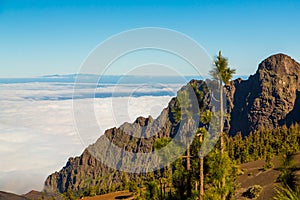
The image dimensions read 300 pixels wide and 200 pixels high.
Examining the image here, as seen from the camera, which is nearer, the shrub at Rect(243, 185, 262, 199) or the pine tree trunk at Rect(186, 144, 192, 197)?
the pine tree trunk at Rect(186, 144, 192, 197)

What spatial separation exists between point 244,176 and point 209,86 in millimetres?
51181

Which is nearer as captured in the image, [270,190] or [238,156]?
[270,190]

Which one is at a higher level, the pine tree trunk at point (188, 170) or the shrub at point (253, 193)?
the pine tree trunk at point (188, 170)

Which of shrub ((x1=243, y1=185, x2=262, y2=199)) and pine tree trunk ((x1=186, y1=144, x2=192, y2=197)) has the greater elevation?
pine tree trunk ((x1=186, y1=144, x2=192, y2=197))

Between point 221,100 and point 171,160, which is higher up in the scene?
point 221,100

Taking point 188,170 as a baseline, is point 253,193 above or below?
below

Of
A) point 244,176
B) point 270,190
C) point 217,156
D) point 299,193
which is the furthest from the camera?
point 244,176

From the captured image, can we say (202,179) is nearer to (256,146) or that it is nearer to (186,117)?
(186,117)

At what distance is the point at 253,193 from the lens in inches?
2165

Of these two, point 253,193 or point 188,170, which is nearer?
point 188,170

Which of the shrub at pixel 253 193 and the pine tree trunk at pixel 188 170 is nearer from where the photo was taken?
the pine tree trunk at pixel 188 170

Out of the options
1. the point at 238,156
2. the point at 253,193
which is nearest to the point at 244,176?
the point at 253,193

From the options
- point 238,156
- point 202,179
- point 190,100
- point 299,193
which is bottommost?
point 238,156

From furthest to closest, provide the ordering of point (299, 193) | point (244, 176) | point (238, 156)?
point (238, 156) → point (244, 176) → point (299, 193)
